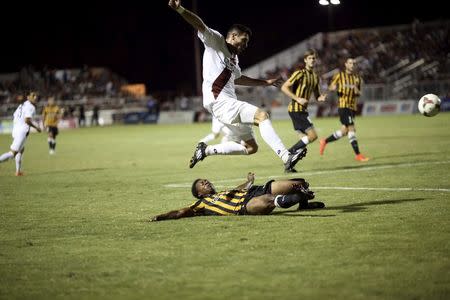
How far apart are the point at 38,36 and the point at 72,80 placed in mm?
8446

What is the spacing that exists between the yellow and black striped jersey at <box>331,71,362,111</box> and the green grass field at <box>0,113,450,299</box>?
2.97 meters

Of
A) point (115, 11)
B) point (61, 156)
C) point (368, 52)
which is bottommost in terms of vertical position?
point (61, 156)

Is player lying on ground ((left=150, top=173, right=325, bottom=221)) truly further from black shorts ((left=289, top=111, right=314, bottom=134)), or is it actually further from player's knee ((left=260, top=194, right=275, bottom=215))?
black shorts ((left=289, top=111, right=314, bottom=134))

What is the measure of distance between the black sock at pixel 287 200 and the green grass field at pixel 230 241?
0.74ft

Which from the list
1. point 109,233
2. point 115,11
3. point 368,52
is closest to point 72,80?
point 115,11

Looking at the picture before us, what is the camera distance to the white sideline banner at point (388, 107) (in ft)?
143

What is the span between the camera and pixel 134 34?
2768 inches

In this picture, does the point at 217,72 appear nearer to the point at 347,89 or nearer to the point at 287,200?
the point at 287,200

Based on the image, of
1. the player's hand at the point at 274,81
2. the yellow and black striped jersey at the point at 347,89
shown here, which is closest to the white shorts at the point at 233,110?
the player's hand at the point at 274,81

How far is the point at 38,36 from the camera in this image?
6825cm

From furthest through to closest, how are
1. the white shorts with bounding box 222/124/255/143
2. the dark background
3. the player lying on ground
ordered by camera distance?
the dark background, the white shorts with bounding box 222/124/255/143, the player lying on ground

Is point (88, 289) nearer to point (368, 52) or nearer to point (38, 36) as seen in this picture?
point (368, 52)

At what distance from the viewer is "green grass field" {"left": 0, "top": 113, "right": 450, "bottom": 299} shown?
5777mm

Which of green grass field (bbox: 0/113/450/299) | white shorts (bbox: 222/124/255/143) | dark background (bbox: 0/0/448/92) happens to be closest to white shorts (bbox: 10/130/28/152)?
green grass field (bbox: 0/113/450/299)
